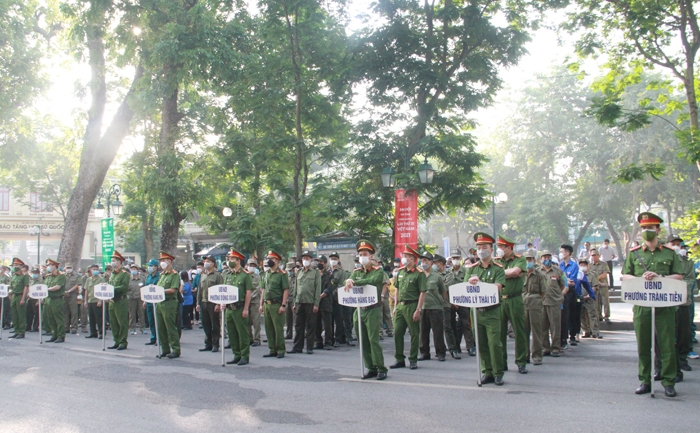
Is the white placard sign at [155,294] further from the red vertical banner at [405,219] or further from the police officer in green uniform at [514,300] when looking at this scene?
the red vertical banner at [405,219]

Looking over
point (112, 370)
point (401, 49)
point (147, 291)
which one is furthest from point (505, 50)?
point (112, 370)

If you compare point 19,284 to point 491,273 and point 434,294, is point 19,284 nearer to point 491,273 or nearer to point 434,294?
point 434,294

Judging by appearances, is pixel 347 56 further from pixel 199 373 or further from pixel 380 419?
pixel 380 419

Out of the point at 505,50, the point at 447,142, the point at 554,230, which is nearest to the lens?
the point at 447,142

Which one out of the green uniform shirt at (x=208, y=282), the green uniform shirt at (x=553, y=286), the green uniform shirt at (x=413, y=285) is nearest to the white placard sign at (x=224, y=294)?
the green uniform shirt at (x=208, y=282)

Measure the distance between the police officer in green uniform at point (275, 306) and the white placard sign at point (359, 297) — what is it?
2.90 m

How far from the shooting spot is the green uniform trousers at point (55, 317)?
16.5m

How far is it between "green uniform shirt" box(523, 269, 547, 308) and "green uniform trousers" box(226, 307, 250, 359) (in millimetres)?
4996

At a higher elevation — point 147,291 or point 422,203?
point 422,203

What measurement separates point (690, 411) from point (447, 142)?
47.6 ft

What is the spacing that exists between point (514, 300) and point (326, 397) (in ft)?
10.7

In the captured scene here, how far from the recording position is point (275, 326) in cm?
1262

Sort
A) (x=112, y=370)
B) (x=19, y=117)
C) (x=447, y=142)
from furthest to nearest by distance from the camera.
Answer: (x=19, y=117) → (x=447, y=142) → (x=112, y=370)

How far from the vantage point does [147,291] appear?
12.6 meters
